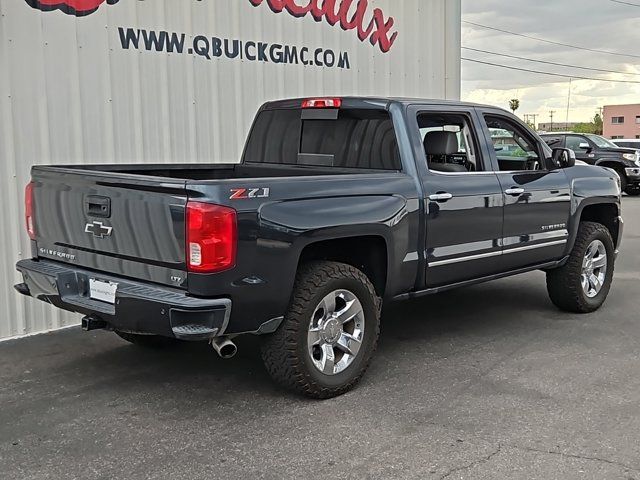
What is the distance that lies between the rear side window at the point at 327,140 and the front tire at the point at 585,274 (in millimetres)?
2474

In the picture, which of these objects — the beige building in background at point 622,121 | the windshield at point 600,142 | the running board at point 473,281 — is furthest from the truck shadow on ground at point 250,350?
the beige building in background at point 622,121

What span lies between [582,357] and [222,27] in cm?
479

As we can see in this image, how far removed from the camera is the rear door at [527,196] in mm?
5965

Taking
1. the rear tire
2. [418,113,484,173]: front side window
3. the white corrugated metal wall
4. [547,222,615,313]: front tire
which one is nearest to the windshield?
the white corrugated metal wall

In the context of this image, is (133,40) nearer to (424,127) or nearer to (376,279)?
(424,127)

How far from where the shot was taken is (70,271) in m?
4.54

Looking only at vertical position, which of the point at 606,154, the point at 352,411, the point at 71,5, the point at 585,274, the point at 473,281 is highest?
the point at 71,5

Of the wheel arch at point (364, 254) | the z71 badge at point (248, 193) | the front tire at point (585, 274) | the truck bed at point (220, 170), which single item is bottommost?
the front tire at point (585, 274)

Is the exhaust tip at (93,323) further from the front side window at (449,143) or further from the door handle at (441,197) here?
the front side window at (449,143)

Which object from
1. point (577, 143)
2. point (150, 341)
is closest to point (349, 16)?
point (150, 341)

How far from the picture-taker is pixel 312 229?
4.39 meters

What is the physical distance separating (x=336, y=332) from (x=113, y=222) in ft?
5.11

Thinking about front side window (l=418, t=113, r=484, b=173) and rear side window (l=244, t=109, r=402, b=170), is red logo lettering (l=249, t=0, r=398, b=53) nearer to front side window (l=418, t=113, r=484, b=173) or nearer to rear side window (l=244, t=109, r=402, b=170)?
rear side window (l=244, t=109, r=402, b=170)

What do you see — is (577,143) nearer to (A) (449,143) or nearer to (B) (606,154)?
(B) (606,154)
